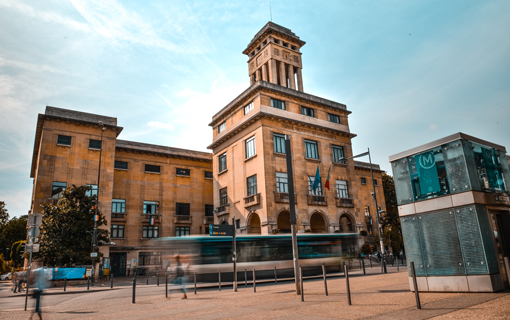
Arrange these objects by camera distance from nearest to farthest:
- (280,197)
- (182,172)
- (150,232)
A: (280,197) < (150,232) < (182,172)

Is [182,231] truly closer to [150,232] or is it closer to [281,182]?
[150,232]

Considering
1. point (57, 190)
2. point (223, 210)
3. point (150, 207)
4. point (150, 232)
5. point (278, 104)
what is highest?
point (278, 104)

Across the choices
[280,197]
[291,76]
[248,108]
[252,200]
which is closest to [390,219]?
[291,76]

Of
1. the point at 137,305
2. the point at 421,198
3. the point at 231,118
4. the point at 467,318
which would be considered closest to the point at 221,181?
the point at 231,118

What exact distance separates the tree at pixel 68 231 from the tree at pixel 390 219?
114 feet

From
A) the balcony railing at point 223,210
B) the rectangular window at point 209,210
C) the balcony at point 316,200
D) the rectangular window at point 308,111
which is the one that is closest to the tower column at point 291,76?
the rectangular window at point 308,111

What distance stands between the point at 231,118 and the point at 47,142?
20.1 metres

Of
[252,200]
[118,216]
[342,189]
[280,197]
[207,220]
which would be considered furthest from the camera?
[207,220]

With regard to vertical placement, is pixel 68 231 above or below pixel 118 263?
above

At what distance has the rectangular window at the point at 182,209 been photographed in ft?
147

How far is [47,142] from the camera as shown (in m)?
36.2

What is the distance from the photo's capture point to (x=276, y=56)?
4272 centimetres

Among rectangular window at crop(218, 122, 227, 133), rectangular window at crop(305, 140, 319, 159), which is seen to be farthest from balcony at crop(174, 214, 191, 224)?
rectangular window at crop(305, 140, 319, 159)

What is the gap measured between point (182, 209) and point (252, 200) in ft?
47.2
